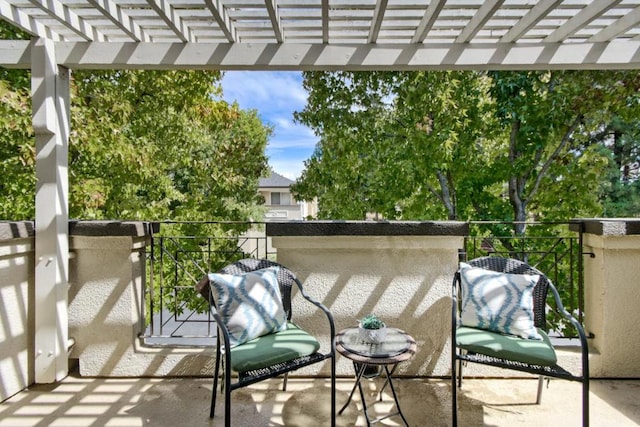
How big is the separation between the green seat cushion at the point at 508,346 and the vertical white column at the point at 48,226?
2619mm

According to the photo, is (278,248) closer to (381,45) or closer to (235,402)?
(235,402)

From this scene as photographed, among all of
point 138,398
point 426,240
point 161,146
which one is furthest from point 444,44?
point 161,146

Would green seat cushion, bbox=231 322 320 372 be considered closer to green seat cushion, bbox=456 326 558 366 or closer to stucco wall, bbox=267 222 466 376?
stucco wall, bbox=267 222 466 376

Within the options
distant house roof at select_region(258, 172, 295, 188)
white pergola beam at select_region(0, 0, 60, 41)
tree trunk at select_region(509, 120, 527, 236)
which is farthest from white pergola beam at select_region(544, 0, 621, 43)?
distant house roof at select_region(258, 172, 295, 188)

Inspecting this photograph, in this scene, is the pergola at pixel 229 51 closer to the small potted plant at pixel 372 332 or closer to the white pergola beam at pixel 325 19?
the white pergola beam at pixel 325 19

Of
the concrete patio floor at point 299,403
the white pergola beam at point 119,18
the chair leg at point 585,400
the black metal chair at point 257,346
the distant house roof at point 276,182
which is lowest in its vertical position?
the concrete patio floor at point 299,403

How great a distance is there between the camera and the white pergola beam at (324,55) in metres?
2.40

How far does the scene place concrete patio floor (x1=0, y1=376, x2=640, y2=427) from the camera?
2043 millimetres

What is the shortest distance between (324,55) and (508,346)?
7.01 feet

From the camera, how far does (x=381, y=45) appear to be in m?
2.43

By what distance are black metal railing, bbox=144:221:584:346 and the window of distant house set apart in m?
11.6

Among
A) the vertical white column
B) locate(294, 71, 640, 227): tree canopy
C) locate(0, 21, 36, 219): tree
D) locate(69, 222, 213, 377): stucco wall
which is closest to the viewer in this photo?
the vertical white column

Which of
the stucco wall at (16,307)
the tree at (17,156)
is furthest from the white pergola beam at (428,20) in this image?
the tree at (17,156)

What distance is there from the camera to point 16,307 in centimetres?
231
